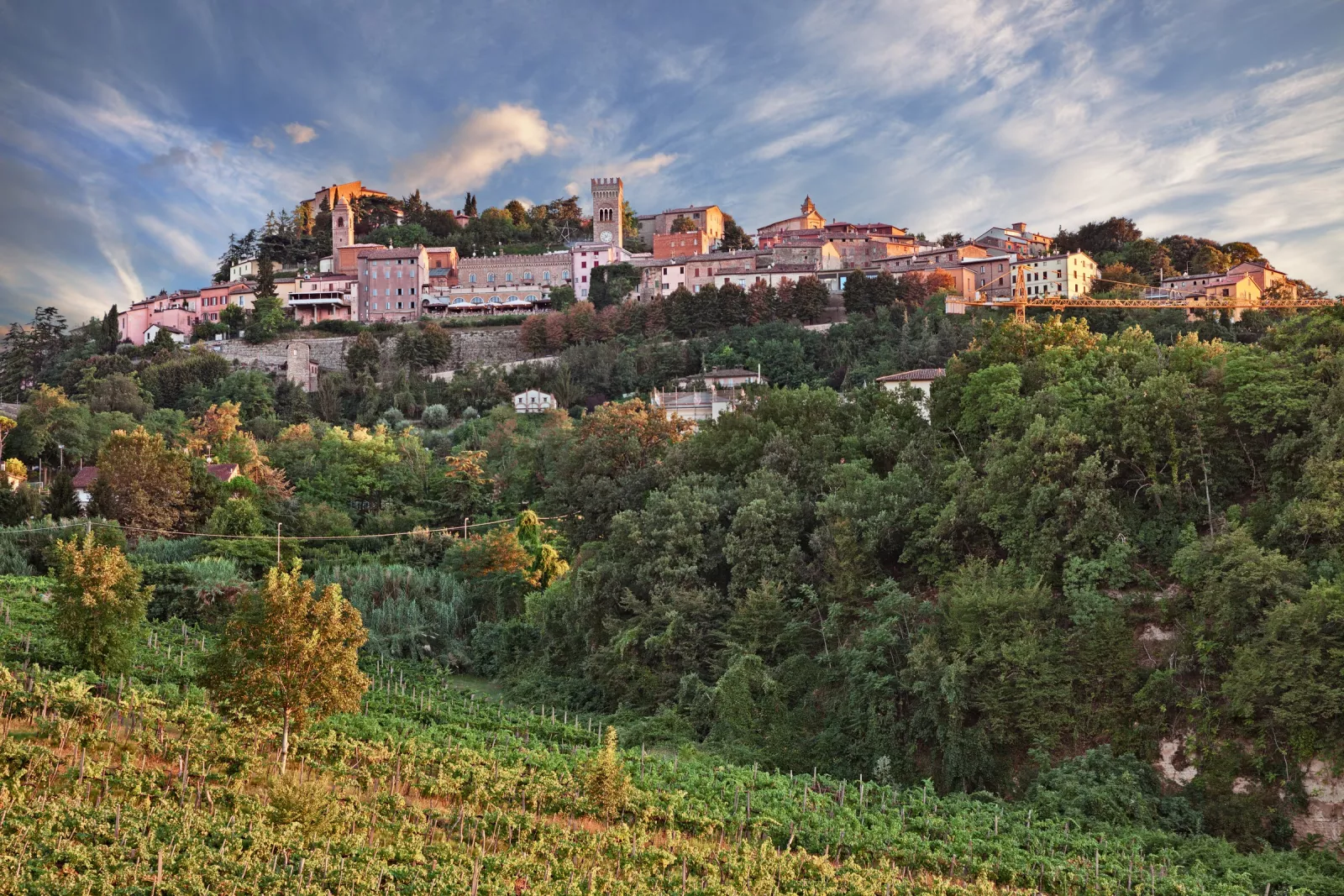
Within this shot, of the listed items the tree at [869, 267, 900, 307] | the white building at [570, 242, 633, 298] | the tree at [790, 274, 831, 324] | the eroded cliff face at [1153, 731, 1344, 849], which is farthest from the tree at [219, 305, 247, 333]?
the eroded cliff face at [1153, 731, 1344, 849]

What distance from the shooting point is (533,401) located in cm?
5647

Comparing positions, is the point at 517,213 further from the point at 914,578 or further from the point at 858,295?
the point at 914,578

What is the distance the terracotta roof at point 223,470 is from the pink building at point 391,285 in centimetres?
3883

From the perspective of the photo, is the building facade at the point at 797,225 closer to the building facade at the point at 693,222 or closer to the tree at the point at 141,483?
the building facade at the point at 693,222

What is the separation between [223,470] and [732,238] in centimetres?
6023

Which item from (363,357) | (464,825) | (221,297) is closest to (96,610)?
(464,825)

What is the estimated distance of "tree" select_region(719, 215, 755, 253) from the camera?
88.9m

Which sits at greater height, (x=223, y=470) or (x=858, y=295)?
(x=858, y=295)

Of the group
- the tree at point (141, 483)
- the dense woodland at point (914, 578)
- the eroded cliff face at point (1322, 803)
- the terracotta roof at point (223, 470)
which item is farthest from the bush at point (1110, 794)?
the terracotta roof at point (223, 470)

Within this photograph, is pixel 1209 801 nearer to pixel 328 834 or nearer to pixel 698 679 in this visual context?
pixel 698 679

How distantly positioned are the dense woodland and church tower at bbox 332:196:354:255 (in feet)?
177

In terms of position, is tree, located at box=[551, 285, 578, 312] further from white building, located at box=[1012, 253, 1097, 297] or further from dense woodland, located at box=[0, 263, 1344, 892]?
dense woodland, located at box=[0, 263, 1344, 892]

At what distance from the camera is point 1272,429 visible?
18.2m

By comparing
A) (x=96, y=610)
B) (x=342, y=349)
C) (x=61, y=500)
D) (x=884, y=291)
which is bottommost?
(x=96, y=610)
